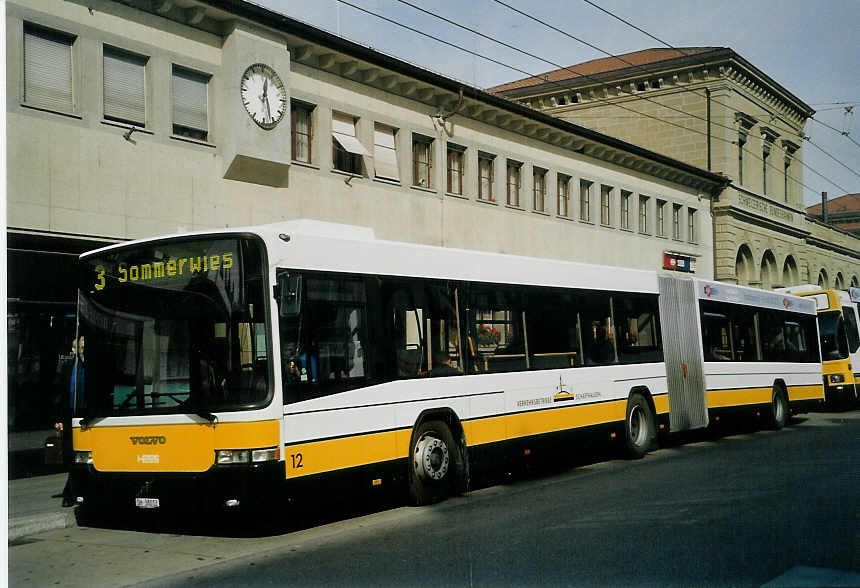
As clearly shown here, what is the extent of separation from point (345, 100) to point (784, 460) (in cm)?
1340

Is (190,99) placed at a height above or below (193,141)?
above

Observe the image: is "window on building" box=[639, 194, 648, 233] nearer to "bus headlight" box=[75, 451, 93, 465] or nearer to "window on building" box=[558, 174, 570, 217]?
"window on building" box=[558, 174, 570, 217]

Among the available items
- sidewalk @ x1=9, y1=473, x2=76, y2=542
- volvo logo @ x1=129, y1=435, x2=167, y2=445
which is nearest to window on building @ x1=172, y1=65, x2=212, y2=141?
sidewalk @ x1=9, y1=473, x2=76, y2=542

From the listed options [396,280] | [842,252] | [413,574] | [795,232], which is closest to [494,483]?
[396,280]

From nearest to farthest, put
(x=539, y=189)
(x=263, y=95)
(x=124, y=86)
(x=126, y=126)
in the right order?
(x=126, y=126)
(x=124, y=86)
(x=263, y=95)
(x=539, y=189)

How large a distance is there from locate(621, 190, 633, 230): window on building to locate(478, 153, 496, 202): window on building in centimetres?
954

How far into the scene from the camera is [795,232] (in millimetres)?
52625

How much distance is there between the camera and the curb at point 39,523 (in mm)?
10148

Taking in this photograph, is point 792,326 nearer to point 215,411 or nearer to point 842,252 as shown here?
point 215,411

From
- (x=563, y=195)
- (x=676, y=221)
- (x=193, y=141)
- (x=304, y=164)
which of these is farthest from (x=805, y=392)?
(x=676, y=221)

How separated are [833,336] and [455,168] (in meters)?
11.6

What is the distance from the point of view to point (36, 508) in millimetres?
11352

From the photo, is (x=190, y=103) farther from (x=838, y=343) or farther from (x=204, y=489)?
(x=838, y=343)

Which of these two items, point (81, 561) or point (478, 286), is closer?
point (81, 561)
